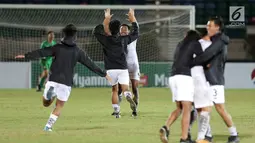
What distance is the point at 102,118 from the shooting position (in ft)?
53.7

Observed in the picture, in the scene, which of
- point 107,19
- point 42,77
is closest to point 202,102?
point 107,19

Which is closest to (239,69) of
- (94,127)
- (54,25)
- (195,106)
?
(54,25)

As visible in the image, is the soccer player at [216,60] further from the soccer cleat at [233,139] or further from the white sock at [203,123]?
the white sock at [203,123]

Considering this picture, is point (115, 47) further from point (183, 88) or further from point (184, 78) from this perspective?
point (183, 88)

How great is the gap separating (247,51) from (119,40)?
680 inches

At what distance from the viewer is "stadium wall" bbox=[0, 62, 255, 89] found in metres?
28.1

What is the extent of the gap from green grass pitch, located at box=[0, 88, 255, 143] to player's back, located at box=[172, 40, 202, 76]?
1.38 meters

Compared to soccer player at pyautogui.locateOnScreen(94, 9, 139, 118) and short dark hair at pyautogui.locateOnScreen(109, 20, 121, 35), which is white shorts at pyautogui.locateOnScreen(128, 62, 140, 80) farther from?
short dark hair at pyautogui.locateOnScreen(109, 20, 121, 35)

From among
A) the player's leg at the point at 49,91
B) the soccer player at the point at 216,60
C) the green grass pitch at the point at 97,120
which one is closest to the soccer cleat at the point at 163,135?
the green grass pitch at the point at 97,120

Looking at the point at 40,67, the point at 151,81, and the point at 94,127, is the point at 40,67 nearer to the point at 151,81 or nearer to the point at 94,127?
the point at 151,81

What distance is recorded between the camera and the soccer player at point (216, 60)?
37.2 feet

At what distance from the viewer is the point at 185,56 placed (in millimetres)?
11453

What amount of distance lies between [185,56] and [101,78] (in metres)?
17.3

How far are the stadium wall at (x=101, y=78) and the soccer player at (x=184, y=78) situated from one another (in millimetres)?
16924
